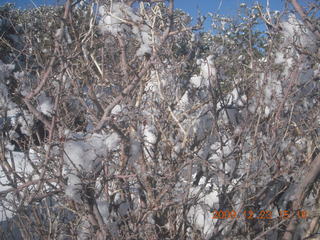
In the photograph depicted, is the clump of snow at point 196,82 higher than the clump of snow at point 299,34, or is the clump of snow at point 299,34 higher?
the clump of snow at point 196,82

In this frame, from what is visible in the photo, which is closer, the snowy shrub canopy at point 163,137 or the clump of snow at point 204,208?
the snowy shrub canopy at point 163,137

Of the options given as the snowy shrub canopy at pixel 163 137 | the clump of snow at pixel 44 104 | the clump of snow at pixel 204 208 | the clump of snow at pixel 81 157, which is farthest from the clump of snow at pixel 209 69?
the clump of snow at pixel 44 104

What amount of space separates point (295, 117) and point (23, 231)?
287 centimetres

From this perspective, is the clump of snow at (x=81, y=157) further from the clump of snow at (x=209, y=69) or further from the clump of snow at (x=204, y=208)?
the clump of snow at (x=209, y=69)

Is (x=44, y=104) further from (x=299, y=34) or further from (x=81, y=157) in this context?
(x=299, y=34)

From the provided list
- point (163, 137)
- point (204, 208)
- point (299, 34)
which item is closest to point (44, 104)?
point (163, 137)

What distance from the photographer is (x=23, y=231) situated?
2469 millimetres

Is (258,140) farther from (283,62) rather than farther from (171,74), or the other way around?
(171,74)
